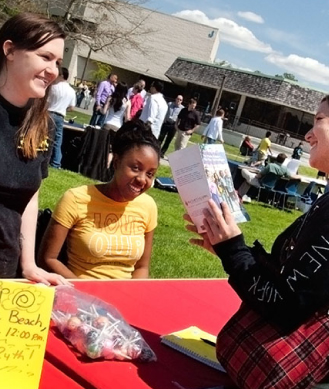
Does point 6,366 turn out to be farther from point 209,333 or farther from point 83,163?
point 83,163

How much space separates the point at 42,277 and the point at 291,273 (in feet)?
3.52

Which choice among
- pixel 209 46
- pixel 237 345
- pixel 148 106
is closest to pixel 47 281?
pixel 237 345

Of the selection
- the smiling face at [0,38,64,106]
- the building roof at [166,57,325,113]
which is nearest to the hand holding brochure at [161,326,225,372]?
the smiling face at [0,38,64,106]

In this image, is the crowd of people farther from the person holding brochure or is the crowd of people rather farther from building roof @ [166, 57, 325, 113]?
building roof @ [166, 57, 325, 113]

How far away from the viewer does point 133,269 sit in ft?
9.29

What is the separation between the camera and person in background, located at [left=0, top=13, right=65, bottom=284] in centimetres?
203

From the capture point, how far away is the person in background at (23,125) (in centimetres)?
203

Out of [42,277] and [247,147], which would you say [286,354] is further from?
[247,147]

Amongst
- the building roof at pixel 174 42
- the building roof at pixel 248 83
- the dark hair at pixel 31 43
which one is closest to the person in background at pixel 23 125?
the dark hair at pixel 31 43

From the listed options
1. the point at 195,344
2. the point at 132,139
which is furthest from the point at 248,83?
the point at 195,344

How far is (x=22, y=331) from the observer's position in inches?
54.2

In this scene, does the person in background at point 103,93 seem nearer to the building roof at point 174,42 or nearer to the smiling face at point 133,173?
the smiling face at point 133,173

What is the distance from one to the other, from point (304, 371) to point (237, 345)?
0.57 feet

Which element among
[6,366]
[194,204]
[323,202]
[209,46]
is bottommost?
[6,366]
